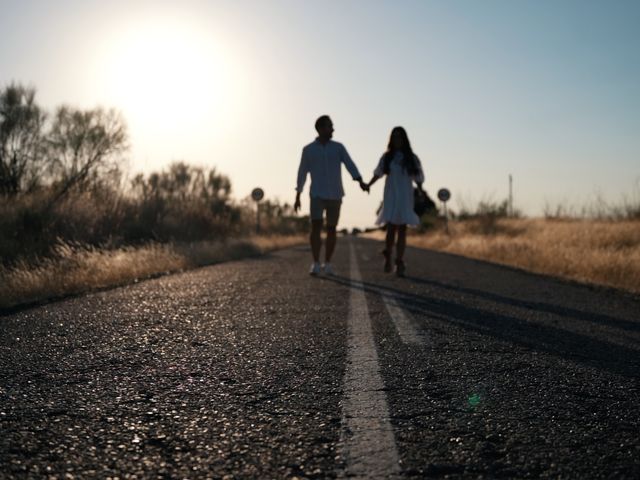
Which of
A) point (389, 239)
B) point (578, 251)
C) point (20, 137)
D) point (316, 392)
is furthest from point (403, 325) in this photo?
point (20, 137)

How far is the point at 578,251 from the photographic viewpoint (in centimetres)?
1444

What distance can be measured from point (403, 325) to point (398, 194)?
492cm

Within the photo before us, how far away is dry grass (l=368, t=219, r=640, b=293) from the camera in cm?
1007

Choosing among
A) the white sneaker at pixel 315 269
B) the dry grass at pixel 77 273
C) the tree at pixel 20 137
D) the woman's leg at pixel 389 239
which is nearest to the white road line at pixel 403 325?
the white sneaker at pixel 315 269

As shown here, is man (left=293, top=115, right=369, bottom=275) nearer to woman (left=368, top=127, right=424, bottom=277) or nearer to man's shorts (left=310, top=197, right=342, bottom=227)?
man's shorts (left=310, top=197, right=342, bottom=227)

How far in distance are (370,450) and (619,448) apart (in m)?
0.86

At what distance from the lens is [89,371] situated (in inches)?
129

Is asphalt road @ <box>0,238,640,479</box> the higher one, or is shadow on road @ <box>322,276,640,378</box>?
asphalt road @ <box>0,238,640,479</box>

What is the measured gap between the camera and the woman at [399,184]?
9.43 metres

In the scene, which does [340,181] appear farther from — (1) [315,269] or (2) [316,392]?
(2) [316,392]

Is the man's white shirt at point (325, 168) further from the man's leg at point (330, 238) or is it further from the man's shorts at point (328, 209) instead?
the man's leg at point (330, 238)

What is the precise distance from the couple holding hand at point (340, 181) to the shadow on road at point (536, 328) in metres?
2.22

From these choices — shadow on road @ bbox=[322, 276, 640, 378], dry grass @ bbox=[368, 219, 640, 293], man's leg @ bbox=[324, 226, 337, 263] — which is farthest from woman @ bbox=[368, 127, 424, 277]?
dry grass @ bbox=[368, 219, 640, 293]

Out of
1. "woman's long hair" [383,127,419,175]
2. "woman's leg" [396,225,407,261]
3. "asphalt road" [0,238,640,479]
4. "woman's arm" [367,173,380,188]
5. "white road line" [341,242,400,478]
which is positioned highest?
"woman's long hair" [383,127,419,175]
